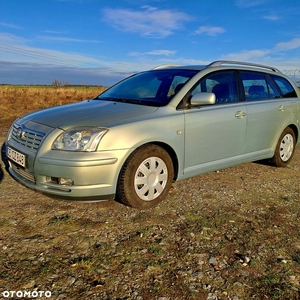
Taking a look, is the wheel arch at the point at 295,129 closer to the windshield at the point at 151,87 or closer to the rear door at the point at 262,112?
the rear door at the point at 262,112

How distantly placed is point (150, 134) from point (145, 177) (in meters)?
0.48

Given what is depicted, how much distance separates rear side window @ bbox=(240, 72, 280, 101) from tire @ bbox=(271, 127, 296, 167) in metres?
0.68

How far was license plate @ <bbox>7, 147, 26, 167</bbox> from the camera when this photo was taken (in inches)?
126

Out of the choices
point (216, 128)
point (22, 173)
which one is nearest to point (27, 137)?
point (22, 173)

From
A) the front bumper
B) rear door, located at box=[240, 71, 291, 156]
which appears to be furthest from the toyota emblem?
rear door, located at box=[240, 71, 291, 156]

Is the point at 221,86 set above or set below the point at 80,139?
above

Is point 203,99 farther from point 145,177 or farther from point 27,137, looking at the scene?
point 27,137

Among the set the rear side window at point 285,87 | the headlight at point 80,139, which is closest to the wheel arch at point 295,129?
the rear side window at point 285,87

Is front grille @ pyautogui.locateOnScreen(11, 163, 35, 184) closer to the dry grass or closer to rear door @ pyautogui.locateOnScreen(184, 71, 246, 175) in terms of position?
rear door @ pyautogui.locateOnScreen(184, 71, 246, 175)

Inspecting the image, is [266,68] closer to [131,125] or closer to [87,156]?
[131,125]

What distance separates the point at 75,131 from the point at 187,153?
4.51 feet

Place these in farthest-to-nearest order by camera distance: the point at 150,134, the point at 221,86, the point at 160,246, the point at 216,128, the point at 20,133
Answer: the point at 221,86, the point at 216,128, the point at 20,133, the point at 150,134, the point at 160,246

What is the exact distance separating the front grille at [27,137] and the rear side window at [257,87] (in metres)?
2.97

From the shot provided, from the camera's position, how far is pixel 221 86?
4227 mm
